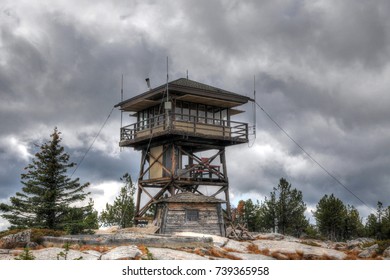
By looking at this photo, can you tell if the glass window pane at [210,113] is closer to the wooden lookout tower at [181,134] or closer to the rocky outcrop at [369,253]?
the wooden lookout tower at [181,134]

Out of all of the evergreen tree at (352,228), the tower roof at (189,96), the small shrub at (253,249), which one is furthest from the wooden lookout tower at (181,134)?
the evergreen tree at (352,228)

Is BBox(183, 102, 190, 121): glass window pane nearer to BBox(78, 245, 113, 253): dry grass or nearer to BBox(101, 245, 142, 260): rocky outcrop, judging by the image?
BBox(78, 245, 113, 253): dry grass

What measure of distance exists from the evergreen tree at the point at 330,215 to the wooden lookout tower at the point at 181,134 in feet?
64.4

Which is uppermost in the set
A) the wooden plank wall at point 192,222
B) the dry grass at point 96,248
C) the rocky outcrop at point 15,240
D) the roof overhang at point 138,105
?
the roof overhang at point 138,105

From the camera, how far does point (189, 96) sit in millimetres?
36062

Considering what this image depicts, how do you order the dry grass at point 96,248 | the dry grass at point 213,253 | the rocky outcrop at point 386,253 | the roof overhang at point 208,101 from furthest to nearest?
the roof overhang at point 208,101 → the rocky outcrop at point 386,253 → the dry grass at point 96,248 → the dry grass at point 213,253

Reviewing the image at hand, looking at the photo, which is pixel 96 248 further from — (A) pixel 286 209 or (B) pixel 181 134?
(A) pixel 286 209

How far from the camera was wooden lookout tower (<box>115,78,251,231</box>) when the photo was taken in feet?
119

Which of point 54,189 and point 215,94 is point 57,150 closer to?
point 54,189

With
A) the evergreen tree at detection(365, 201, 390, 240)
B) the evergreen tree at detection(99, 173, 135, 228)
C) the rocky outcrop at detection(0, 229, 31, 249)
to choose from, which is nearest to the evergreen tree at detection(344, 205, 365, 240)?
the evergreen tree at detection(365, 201, 390, 240)

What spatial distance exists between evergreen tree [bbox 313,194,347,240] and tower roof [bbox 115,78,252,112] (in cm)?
2145

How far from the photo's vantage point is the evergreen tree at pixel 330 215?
5472 centimetres

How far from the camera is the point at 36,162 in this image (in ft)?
133

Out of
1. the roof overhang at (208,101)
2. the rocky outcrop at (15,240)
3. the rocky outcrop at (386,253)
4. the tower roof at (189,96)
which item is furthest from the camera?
the roof overhang at (208,101)
